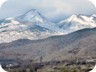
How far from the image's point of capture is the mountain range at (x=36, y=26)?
1351cm

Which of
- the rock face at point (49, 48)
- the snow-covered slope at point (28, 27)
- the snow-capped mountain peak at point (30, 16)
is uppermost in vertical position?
the snow-capped mountain peak at point (30, 16)

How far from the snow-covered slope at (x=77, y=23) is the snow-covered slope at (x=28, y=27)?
0.22m

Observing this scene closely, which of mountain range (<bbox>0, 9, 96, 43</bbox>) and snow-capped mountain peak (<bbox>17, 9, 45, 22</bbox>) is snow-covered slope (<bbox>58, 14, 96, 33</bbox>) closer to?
mountain range (<bbox>0, 9, 96, 43</bbox>)

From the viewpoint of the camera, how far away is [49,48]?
14.0 meters

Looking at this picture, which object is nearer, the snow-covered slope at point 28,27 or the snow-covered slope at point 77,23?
the snow-covered slope at point 77,23

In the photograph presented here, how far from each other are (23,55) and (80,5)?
237 centimetres

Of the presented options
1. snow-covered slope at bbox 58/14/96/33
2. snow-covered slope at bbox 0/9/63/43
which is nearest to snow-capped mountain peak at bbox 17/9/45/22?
snow-covered slope at bbox 0/9/63/43

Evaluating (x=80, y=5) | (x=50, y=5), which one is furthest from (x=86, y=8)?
(x=50, y=5)

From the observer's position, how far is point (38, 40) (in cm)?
1402

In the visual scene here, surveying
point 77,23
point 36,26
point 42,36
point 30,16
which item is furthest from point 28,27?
point 77,23

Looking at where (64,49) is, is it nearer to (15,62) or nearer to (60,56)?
(60,56)

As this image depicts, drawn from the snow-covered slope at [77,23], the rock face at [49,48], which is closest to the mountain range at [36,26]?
the snow-covered slope at [77,23]

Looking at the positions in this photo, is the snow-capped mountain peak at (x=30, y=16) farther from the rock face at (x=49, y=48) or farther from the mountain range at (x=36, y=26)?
the rock face at (x=49, y=48)

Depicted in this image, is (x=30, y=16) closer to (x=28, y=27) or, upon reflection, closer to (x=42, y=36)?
(x=28, y=27)
